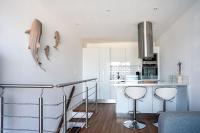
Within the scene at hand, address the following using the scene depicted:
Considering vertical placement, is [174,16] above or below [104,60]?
above

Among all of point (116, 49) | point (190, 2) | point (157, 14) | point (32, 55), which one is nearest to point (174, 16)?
point (157, 14)

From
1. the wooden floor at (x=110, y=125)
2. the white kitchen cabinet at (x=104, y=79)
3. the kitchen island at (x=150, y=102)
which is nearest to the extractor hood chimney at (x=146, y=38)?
the kitchen island at (x=150, y=102)

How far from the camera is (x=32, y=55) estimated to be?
332 cm

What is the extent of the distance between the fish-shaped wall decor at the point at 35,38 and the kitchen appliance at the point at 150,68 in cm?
391

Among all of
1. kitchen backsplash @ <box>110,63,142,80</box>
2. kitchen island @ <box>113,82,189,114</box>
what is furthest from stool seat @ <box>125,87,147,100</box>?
kitchen backsplash @ <box>110,63,142,80</box>

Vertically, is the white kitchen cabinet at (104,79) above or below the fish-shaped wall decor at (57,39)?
below

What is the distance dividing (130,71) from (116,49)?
94 centimetres

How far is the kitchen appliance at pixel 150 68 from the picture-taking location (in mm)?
6292

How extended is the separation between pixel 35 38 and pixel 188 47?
311cm

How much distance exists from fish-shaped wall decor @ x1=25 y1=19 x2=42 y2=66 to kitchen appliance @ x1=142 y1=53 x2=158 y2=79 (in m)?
3.91

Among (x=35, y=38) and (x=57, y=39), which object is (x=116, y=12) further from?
(x=35, y=38)

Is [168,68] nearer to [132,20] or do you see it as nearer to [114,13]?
[132,20]

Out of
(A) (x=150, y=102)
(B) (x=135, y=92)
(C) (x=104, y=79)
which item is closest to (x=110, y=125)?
(B) (x=135, y=92)

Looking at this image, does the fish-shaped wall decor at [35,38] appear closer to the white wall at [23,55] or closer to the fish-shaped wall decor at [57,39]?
the white wall at [23,55]
